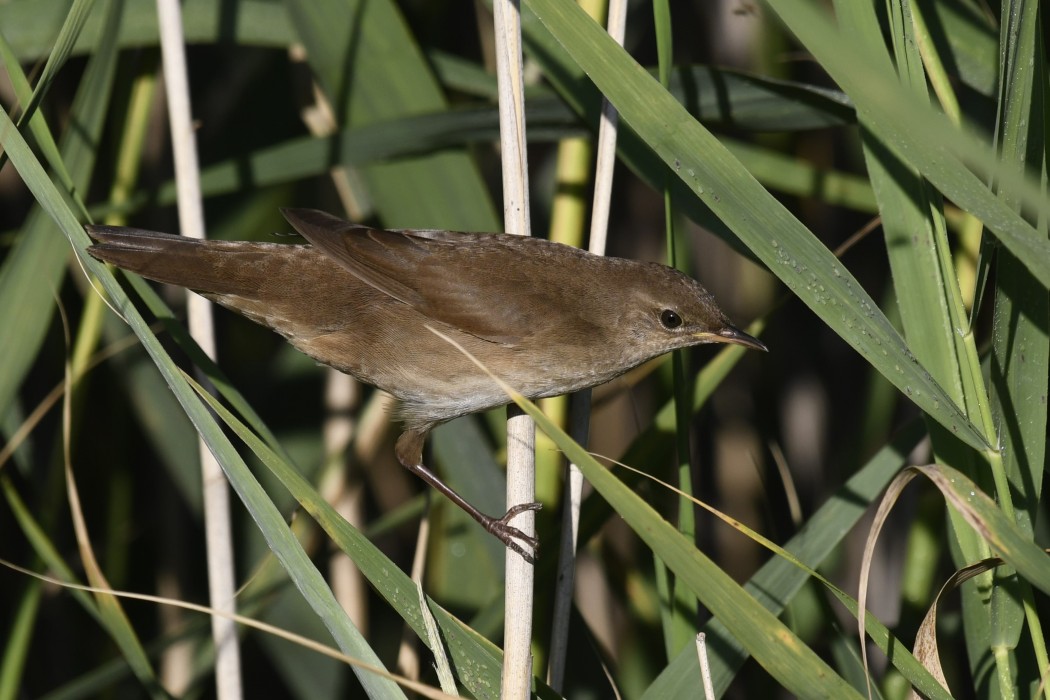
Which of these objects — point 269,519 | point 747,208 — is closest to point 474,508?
point 269,519

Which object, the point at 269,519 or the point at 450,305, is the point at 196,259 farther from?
the point at 269,519

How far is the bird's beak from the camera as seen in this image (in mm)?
1946

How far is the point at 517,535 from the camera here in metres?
1.87

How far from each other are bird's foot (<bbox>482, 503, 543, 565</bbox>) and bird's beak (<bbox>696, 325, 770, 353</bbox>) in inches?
20.9

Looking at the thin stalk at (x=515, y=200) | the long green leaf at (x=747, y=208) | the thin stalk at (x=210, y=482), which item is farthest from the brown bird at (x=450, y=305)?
the long green leaf at (x=747, y=208)

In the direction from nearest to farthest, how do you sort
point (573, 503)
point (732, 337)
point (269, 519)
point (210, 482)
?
point (269, 519) → point (573, 503) → point (732, 337) → point (210, 482)

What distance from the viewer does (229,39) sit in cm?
225

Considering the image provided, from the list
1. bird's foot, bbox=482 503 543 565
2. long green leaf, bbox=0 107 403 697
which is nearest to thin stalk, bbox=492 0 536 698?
bird's foot, bbox=482 503 543 565

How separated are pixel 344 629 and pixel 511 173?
0.90 m

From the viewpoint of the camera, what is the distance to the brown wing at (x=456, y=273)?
2.09m

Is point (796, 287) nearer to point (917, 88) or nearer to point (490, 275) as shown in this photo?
point (917, 88)

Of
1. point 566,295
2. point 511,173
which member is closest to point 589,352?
point 566,295

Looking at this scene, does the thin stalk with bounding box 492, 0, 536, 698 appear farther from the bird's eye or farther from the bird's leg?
the bird's eye

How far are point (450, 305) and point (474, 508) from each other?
0.44m
